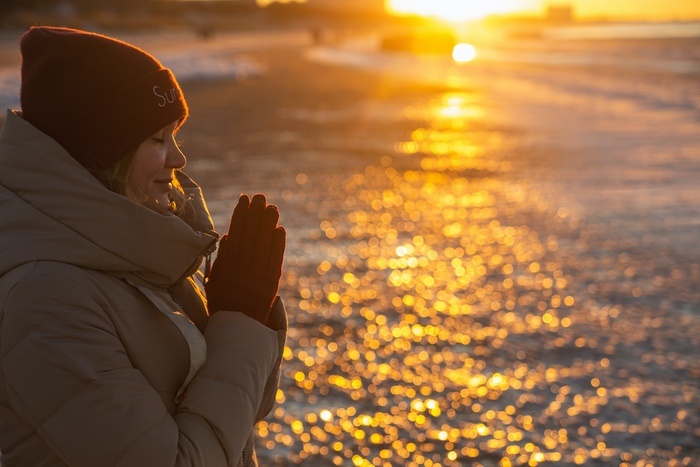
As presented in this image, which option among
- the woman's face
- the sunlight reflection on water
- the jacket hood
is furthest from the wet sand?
the jacket hood

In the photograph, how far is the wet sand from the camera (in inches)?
159

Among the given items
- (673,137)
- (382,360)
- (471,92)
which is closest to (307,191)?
(382,360)

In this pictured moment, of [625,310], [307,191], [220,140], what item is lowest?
[220,140]

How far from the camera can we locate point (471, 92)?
2673 cm

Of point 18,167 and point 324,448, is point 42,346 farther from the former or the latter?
point 324,448

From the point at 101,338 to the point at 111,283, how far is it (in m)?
0.12

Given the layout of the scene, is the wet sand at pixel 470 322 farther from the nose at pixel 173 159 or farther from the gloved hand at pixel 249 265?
the nose at pixel 173 159

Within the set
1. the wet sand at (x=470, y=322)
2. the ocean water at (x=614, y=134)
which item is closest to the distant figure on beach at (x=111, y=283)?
the wet sand at (x=470, y=322)

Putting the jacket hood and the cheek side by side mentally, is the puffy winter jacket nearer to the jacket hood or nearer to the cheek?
the jacket hood

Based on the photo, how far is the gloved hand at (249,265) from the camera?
1.77m

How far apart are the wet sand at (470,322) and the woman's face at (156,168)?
2.36m

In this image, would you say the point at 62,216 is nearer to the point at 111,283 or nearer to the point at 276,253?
the point at 111,283

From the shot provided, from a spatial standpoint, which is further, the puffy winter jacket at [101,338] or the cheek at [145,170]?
the cheek at [145,170]

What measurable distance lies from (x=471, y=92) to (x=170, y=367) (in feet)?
85.0
